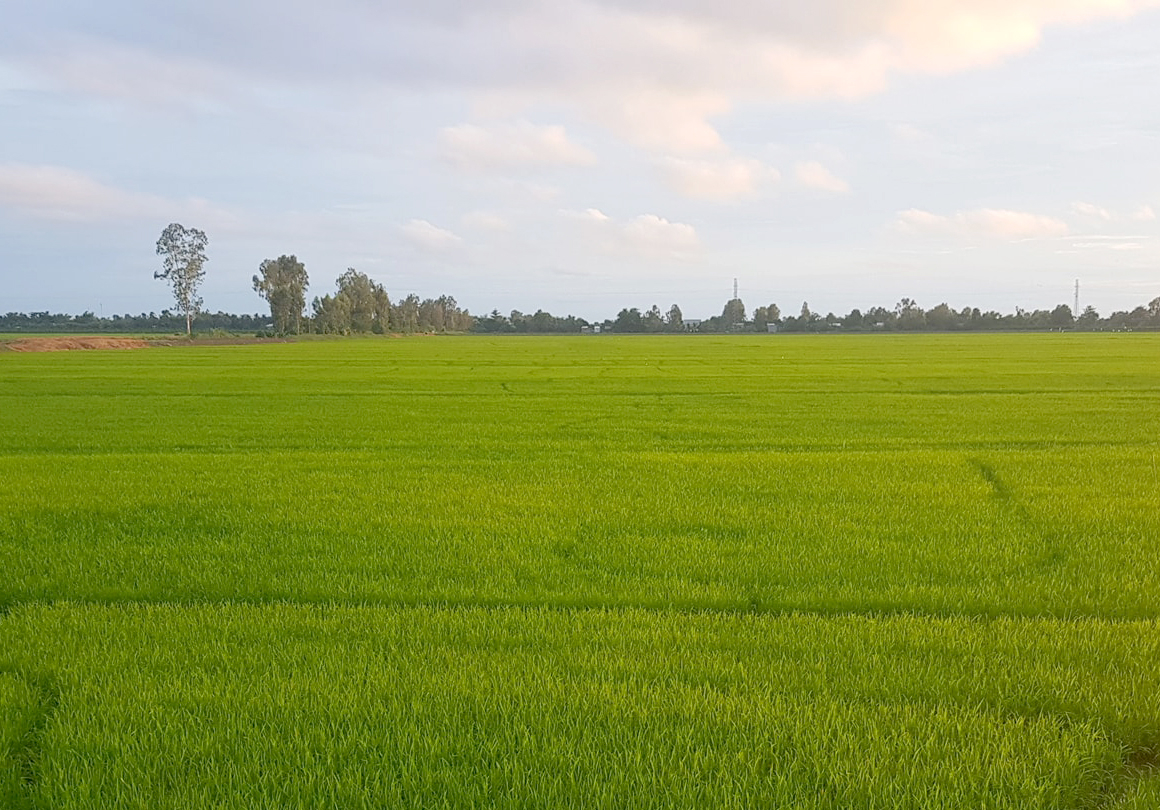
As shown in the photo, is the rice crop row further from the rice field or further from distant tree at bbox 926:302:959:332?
distant tree at bbox 926:302:959:332

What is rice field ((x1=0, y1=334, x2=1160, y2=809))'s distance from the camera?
14.2 ft

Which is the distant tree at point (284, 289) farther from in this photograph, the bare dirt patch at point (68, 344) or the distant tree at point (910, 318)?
the distant tree at point (910, 318)

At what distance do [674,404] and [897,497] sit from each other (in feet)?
48.5

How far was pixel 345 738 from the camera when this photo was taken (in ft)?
15.2

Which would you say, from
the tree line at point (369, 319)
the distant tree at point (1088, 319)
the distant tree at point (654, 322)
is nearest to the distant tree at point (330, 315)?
the tree line at point (369, 319)

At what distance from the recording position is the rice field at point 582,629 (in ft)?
14.2

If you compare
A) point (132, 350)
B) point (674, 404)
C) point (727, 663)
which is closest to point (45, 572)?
point (727, 663)

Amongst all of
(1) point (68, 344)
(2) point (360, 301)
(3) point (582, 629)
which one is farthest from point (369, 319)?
(3) point (582, 629)

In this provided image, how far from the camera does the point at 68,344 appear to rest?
71688 mm

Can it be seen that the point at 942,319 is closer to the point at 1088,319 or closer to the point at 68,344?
the point at 1088,319

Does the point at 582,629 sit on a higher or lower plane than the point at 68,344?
lower

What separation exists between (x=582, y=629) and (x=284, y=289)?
127 m

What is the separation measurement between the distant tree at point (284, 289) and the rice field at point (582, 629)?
114 meters

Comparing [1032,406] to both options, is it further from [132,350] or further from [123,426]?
[132,350]
